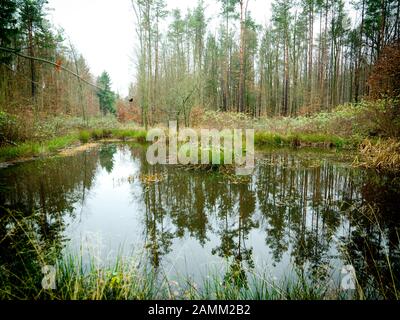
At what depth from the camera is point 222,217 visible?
4742 millimetres

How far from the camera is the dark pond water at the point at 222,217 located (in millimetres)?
3205

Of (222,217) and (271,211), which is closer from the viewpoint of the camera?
(222,217)

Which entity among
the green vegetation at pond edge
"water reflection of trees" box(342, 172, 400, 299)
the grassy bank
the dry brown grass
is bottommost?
"water reflection of trees" box(342, 172, 400, 299)

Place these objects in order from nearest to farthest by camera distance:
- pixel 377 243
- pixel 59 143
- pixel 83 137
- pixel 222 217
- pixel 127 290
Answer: pixel 127 290
pixel 377 243
pixel 222 217
pixel 59 143
pixel 83 137

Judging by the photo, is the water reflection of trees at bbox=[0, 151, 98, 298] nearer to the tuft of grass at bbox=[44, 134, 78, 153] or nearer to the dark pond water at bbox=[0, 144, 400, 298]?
the dark pond water at bbox=[0, 144, 400, 298]

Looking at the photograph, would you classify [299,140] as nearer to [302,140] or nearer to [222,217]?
[302,140]

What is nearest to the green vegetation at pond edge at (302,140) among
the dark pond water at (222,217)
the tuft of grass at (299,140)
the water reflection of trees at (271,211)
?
the tuft of grass at (299,140)

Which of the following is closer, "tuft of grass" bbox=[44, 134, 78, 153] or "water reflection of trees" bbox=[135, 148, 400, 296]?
"water reflection of trees" bbox=[135, 148, 400, 296]

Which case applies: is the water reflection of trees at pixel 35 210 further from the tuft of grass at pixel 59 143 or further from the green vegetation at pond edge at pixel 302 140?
the green vegetation at pond edge at pixel 302 140

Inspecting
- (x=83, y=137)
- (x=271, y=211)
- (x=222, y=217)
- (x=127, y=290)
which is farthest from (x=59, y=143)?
(x=127, y=290)

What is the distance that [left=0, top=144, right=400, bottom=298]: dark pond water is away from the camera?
10.5 feet

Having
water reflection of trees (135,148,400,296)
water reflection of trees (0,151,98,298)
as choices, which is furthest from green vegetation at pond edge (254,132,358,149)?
water reflection of trees (0,151,98,298)
